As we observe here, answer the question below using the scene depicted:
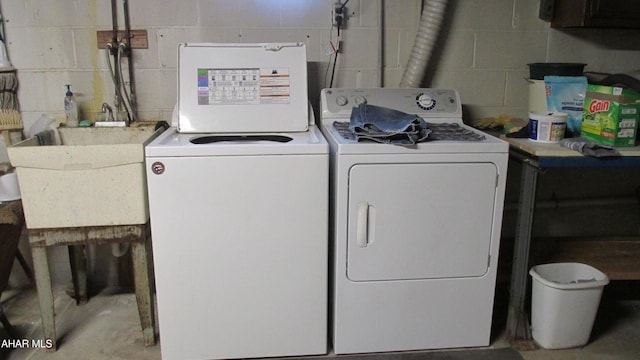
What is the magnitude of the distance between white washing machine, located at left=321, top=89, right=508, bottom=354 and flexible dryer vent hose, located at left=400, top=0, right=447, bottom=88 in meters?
0.47

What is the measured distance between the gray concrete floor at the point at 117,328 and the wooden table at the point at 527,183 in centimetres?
12

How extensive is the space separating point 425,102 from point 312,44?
63 centimetres

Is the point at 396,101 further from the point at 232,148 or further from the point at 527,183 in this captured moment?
the point at 232,148

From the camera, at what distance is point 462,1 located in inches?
95.8

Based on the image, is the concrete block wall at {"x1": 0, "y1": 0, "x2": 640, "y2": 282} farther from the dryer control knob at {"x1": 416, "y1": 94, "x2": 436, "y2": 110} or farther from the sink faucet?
the dryer control knob at {"x1": 416, "y1": 94, "x2": 436, "y2": 110}

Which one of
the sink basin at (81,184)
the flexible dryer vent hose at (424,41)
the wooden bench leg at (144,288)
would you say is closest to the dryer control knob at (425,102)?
the flexible dryer vent hose at (424,41)

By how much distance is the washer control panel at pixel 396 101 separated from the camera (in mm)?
2209

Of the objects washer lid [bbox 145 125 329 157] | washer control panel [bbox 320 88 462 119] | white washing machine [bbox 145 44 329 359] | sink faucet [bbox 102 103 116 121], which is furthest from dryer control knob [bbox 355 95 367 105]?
sink faucet [bbox 102 103 116 121]

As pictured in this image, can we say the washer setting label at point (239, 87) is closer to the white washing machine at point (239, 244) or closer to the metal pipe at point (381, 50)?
the white washing machine at point (239, 244)

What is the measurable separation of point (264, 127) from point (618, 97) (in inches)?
55.6

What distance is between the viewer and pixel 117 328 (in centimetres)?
220

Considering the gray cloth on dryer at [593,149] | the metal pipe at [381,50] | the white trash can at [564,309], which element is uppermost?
the metal pipe at [381,50]

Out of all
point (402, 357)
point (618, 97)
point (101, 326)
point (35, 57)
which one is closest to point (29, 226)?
point (101, 326)

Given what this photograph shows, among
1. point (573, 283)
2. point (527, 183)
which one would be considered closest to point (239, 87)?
point (527, 183)
